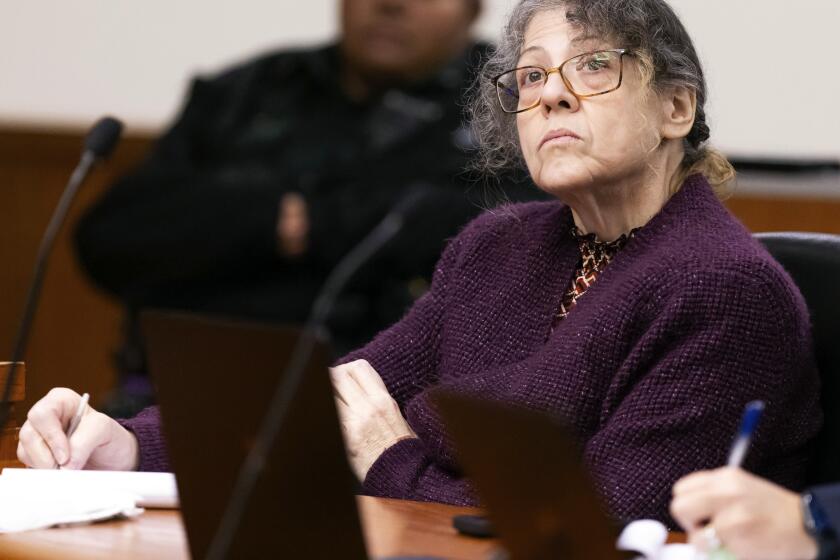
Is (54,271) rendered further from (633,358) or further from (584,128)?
(633,358)

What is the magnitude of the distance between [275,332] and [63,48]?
11.4ft

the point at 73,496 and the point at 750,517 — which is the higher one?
the point at 73,496

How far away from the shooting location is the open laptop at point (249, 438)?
42.5 inches

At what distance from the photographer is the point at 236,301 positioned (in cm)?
354

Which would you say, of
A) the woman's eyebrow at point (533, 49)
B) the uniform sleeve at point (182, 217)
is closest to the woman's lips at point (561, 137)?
the woman's eyebrow at point (533, 49)

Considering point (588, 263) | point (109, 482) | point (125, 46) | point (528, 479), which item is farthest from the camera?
point (125, 46)

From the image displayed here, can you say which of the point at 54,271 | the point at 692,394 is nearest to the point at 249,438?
the point at 692,394

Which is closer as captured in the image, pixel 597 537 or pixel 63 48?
pixel 597 537

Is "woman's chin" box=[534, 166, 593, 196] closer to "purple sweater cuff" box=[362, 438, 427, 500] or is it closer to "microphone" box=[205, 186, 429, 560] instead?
"purple sweater cuff" box=[362, 438, 427, 500]

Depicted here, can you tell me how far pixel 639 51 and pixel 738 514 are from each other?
82 cm

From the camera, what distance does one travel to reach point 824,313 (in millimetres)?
1709

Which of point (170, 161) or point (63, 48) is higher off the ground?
point (63, 48)

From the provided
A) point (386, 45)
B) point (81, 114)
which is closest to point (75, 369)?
point (81, 114)

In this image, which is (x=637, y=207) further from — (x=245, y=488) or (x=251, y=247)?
(x=251, y=247)
